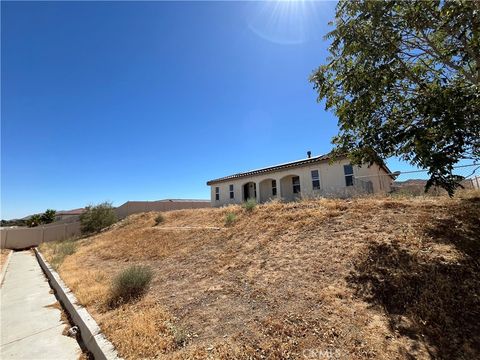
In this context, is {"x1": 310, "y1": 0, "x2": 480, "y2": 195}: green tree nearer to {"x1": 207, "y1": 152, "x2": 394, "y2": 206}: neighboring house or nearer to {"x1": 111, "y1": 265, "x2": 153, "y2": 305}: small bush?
{"x1": 207, "y1": 152, "x2": 394, "y2": 206}: neighboring house

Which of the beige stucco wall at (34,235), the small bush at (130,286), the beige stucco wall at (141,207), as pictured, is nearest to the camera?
the small bush at (130,286)

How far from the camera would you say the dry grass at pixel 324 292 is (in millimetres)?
3402

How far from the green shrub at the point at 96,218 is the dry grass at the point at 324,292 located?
17.7 m

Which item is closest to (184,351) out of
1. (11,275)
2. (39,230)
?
(11,275)

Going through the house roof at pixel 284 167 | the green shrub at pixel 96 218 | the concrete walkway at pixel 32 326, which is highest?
the house roof at pixel 284 167

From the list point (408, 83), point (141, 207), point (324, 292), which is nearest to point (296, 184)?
point (408, 83)

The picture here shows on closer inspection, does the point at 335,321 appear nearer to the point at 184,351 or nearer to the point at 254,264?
the point at 184,351

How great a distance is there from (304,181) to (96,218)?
64.2ft

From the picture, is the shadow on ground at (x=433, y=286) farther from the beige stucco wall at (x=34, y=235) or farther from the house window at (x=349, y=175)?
the beige stucco wall at (x=34, y=235)

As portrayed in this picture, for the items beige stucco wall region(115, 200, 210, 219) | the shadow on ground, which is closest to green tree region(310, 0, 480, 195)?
the shadow on ground

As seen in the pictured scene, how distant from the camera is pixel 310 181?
1712cm

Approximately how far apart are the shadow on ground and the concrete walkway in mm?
4970

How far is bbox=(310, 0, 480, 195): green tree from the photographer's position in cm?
514

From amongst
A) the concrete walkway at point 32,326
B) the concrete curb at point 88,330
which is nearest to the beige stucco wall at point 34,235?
the concrete walkway at point 32,326
